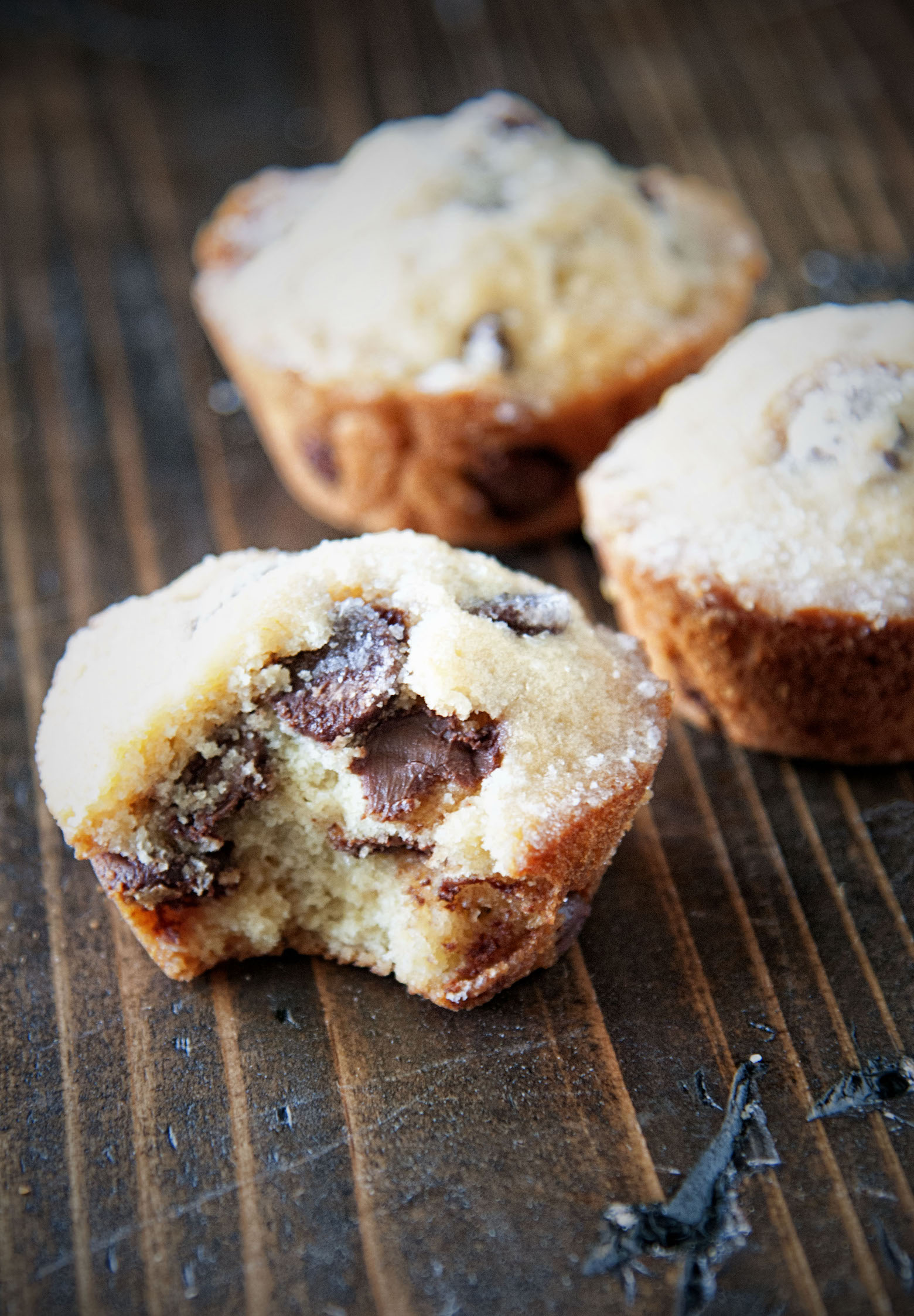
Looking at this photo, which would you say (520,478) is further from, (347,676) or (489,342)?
(347,676)

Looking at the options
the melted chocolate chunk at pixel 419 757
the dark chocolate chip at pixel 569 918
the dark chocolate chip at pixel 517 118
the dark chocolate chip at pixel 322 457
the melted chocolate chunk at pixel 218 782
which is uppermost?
the dark chocolate chip at pixel 517 118

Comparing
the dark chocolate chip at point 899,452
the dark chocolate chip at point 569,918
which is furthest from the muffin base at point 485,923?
the dark chocolate chip at point 899,452

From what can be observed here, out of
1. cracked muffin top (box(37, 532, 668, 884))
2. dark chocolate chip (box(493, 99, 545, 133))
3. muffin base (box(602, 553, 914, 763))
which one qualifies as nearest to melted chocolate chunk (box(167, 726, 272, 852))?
cracked muffin top (box(37, 532, 668, 884))

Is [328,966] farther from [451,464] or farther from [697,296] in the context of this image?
[697,296]

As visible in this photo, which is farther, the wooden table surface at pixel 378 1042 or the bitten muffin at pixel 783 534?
the bitten muffin at pixel 783 534

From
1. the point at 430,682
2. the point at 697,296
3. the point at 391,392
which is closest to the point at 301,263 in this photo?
the point at 391,392

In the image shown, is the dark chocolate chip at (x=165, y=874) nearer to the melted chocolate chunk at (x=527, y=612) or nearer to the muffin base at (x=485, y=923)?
the muffin base at (x=485, y=923)

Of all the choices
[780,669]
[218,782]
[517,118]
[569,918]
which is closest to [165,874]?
[218,782]
